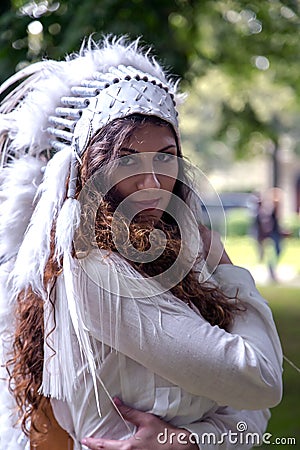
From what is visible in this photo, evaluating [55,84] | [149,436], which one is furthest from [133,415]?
[55,84]

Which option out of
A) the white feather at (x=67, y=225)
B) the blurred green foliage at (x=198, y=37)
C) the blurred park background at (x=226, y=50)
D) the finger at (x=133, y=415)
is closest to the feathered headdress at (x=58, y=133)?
the white feather at (x=67, y=225)

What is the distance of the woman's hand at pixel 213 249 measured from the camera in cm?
164

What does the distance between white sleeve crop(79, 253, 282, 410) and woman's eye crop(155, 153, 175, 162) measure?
252 millimetres

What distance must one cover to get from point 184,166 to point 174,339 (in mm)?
411

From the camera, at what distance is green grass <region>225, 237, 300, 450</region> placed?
478 cm

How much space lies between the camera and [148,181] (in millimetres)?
1539

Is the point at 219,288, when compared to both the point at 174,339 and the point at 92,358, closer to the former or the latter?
the point at 174,339

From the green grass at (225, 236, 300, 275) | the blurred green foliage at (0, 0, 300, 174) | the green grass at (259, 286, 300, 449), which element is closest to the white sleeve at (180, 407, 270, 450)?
the blurred green foliage at (0, 0, 300, 174)

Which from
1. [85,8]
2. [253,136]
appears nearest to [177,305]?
[85,8]

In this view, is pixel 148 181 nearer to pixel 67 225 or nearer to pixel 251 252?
pixel 67 225

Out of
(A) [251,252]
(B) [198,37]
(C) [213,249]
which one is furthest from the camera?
(A) [251,252]

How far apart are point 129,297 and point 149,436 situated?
268 millimetres

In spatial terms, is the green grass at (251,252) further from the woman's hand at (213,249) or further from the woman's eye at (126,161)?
the woman's eye at (126,161)

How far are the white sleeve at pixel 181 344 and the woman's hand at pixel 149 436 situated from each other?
0.30 ft
